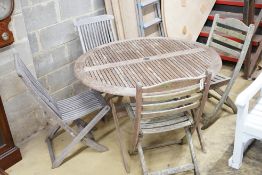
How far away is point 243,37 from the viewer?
3021 mm

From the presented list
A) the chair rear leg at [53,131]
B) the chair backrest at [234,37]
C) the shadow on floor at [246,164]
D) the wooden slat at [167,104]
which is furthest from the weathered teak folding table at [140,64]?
the shadow on floor at [246,164]

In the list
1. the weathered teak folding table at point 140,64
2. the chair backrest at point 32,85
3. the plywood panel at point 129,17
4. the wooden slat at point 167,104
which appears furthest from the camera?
the plywood panel at point 129,17

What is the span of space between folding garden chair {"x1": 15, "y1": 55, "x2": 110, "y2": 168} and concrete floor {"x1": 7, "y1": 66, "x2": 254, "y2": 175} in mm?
86

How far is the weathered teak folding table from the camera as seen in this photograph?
2.50 meters

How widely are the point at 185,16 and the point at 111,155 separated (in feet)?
7.26

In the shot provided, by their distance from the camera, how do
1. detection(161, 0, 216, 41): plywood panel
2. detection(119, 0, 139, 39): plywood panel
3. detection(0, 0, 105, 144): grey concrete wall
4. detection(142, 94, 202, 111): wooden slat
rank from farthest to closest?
detection(161, 0, 216, 41): plywood panel, detection(119, 0, 139, 39): plywood panel, detection(0, 0, 105, 144): grey concrete wall, detection(142, 94, 202, 111): wooden slat

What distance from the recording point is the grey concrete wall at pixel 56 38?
316 cm

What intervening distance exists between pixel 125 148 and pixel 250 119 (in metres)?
1.13

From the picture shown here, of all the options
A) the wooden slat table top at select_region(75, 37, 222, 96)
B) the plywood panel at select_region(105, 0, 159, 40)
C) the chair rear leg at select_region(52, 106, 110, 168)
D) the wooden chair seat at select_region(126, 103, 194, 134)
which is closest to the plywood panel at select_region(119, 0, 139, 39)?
the plywood panel at select_region(105, 0, 159, 40)

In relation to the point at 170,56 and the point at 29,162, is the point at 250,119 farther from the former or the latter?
the point at 29,162

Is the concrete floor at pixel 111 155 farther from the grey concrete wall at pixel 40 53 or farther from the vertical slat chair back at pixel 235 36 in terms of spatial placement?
the vertical slat chair back at pixel 235 36

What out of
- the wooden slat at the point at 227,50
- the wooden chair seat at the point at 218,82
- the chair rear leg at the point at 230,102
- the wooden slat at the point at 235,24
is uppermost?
the wooden slat at the point at 235,24

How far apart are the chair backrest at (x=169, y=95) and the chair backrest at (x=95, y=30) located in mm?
1373

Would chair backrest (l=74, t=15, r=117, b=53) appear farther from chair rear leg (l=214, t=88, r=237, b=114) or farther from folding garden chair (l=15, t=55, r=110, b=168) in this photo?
chair rear leg (l=214, t=88, r=237, b=114)
